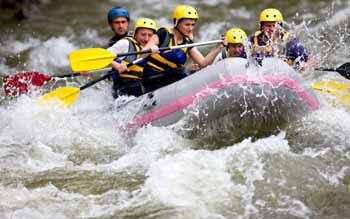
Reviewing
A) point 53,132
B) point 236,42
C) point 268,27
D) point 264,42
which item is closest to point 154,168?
point 53,132

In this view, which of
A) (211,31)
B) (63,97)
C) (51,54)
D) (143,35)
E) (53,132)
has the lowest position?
(53,132)

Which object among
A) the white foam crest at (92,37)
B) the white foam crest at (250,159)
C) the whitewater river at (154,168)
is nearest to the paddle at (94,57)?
the whitewater river at (154,168)

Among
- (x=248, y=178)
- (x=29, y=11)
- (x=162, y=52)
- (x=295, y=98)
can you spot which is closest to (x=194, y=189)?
(x=248, y=178)

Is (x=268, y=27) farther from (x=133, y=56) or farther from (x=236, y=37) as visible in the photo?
(x=133, y=56)

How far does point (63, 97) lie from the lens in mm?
6938

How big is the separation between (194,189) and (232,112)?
1214mm

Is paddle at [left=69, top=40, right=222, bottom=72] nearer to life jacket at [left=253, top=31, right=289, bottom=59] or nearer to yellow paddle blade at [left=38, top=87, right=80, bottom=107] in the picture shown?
yellow paddle blade at [left=38, top=87, right=80, bottom=107]

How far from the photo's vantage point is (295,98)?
5.87m

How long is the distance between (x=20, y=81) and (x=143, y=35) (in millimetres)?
1700

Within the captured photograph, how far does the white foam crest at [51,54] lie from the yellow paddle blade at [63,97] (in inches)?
130

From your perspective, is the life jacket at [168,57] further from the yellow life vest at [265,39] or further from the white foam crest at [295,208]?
the white foam crest at [295,208]

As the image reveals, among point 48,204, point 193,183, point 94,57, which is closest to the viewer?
point 48,204

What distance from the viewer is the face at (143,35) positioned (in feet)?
22.0

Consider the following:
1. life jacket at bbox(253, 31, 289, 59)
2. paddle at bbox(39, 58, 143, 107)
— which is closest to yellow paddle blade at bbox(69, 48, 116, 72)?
paddle at bbox(39, 58, 143, 107)
